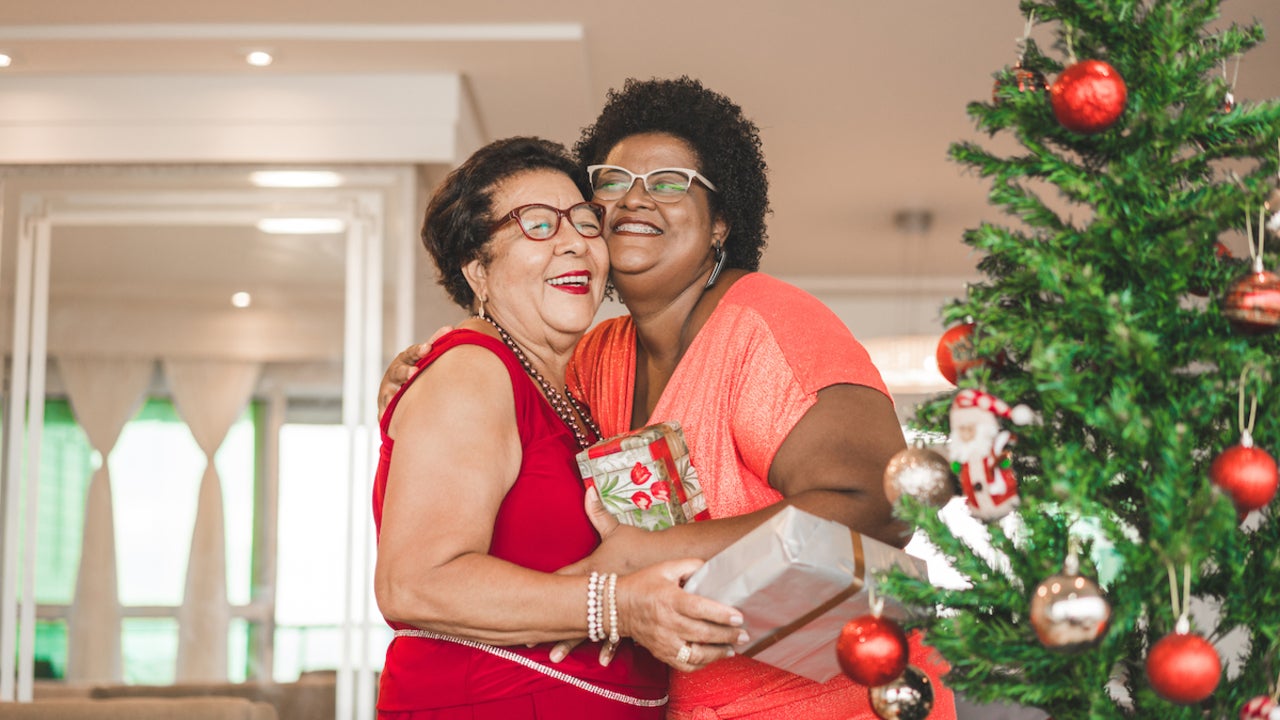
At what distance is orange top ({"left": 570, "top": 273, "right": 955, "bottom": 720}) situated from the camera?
5.98 ft

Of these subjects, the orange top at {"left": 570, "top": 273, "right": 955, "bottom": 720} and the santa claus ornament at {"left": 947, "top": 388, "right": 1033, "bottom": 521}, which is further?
the orange top at {"left": 570, "top": 273, "right": 955, "bottom": 720}

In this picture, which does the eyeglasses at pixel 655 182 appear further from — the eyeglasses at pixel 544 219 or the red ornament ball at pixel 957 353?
the red ornament ball at pixel 957 353

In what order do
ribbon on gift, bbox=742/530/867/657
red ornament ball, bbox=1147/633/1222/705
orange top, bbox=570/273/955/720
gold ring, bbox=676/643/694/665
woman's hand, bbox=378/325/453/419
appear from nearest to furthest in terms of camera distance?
red ornament ball, bbox=1147/633/1222/705
ribbon on gift, bbox=742/530/867/657
gold ring, bbox=676/643/694/665
orange top, bbox=570/273/955/720
woman's hand, bbox=378/325/453/419

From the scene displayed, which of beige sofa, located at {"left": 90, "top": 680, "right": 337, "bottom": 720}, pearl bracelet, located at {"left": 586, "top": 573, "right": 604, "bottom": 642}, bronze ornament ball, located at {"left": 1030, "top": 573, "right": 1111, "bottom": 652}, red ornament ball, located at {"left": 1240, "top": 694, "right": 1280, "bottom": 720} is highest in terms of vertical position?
bronze ornament ball, located at {"left": 1030, "top": 573, "right": 1111, "bottom": 652}

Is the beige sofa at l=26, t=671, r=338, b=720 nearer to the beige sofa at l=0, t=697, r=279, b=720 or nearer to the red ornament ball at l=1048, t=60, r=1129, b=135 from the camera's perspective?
the beige sofa at l=0, t=697, r=279, b=720

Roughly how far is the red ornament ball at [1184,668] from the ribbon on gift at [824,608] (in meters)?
0.40

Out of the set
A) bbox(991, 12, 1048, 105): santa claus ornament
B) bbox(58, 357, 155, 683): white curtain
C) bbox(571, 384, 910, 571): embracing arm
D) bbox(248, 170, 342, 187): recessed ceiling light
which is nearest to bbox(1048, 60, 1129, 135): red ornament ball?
bbox(991, 12, 1048, 105): santa claus ornament

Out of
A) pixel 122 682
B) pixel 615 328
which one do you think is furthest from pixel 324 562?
pixel 615 328

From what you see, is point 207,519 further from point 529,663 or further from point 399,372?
point 529,663

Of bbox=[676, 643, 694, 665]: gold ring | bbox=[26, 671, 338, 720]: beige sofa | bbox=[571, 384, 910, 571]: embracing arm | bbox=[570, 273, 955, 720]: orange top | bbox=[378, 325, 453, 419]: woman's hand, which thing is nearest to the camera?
bbox=[676, 643, 694, 665]: gold ring

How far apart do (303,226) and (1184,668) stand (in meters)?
4.07

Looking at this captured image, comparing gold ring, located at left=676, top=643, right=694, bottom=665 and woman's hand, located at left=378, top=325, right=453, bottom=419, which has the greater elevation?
woman's hand, located at left=378, top=325, right=453, bottom=419

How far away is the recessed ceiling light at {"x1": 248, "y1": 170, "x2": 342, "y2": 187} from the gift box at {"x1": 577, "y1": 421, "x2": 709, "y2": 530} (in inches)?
125

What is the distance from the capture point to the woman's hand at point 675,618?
5.04 feet
